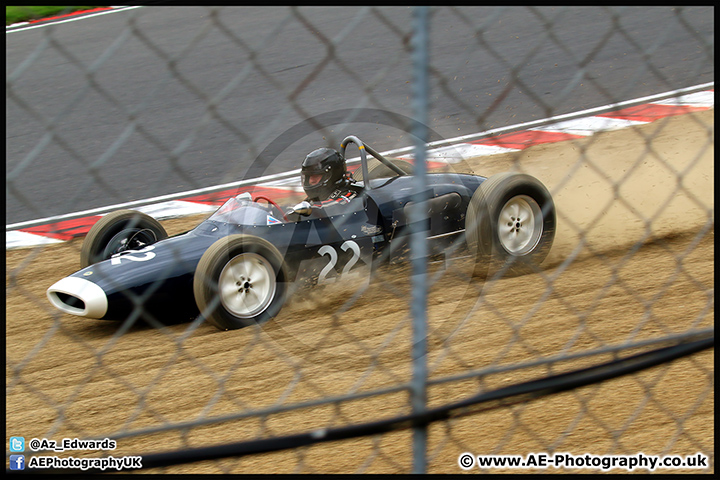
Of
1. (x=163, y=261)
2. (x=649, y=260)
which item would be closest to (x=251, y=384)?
(x=163, y=261)

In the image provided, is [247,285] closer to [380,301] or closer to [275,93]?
[380,301]

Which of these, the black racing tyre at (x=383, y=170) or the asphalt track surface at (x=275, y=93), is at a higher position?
the asphalt track surface at (x=275, y=93)

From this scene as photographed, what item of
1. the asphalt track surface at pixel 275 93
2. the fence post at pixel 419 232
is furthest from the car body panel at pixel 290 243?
the fence post at pixel 419 232

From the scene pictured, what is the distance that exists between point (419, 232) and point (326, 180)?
8.16ft

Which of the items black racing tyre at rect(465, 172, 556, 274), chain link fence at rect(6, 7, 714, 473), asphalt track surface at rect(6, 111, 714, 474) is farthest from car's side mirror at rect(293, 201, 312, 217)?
black racing tyre at rect(465, 172, 556, 274)

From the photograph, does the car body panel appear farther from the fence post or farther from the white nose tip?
the fence post

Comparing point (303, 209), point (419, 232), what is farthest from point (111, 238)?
point (419, 232)

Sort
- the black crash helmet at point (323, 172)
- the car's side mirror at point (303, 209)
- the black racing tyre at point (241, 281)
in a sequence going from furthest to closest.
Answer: the black crash helmet at point (323, 172), the car's side mirror at point (303, 209), the black racing tyre at point (241, 281)

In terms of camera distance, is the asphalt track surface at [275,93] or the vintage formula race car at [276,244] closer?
the vintage formula race car at [276,244]

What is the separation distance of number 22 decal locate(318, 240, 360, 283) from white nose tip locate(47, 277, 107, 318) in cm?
95

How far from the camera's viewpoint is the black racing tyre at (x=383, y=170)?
3974 millimetres

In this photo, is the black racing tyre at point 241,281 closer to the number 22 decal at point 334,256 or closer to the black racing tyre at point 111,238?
the number 22 decal at point 334,256

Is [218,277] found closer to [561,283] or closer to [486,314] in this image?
[486,314]

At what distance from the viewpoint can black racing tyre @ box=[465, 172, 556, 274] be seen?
11.5 feet
